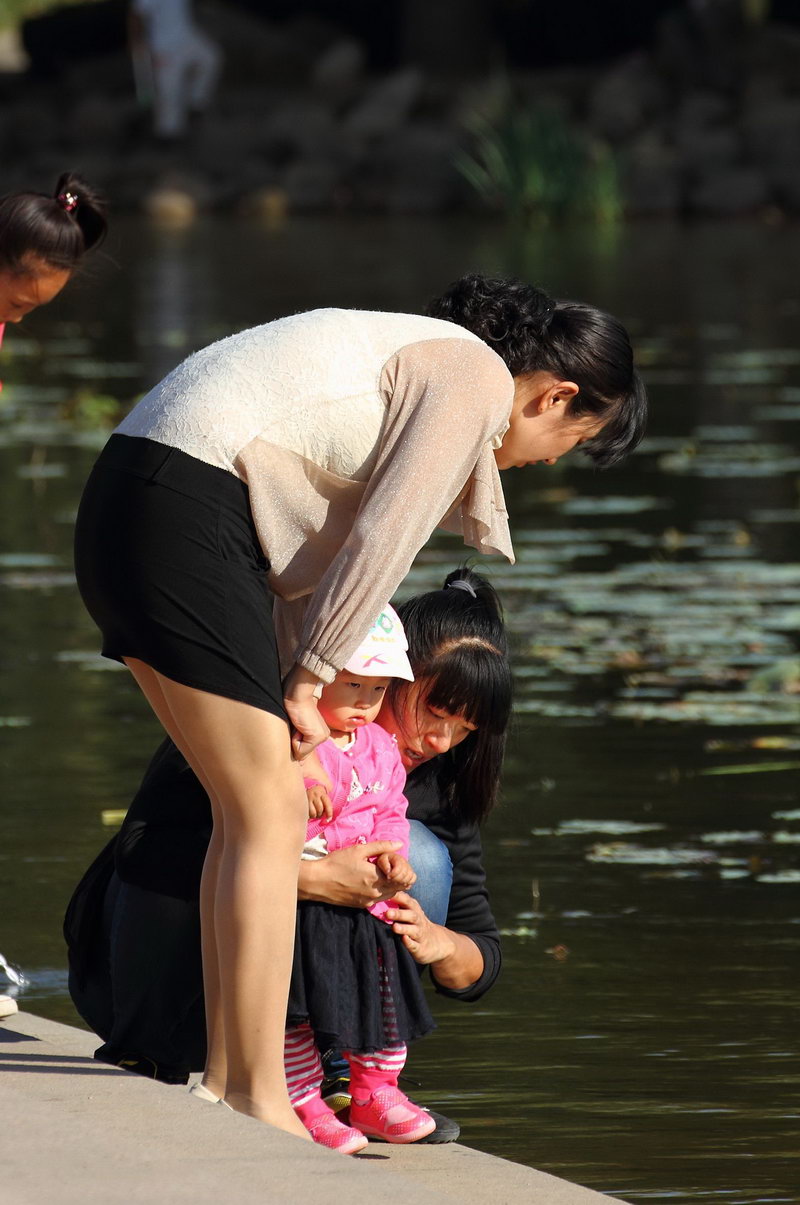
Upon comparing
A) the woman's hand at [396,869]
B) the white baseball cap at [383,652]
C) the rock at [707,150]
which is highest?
the rock at [707,150]

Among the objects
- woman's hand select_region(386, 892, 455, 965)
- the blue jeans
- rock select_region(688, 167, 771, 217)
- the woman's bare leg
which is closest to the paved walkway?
the woman's bare leg

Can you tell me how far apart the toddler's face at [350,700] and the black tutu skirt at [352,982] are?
0.29 metres

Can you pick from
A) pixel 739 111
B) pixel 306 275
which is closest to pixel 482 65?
pixel 739 111

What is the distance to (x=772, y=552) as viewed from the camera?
8633 millimetres

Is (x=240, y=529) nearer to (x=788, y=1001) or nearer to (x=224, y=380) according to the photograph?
(x=224, y=380)

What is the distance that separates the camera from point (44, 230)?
Result: 4.86 metres

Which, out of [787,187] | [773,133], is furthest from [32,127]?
[787,187]

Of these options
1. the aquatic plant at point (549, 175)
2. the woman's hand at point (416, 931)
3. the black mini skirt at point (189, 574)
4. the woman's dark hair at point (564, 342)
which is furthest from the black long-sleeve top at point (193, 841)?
the aquatic plant at point (549, 175)

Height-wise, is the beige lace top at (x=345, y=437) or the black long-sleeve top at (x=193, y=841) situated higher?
the beige lace top at (x=345, y=437)

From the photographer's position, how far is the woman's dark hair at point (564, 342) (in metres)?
3.63

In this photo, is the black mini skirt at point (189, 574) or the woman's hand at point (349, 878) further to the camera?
the woman's hand at point (349, 878)

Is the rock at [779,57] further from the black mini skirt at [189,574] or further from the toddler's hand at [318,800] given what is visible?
the black mini skirt at [189,574]

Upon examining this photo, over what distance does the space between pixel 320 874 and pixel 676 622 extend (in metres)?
4.08

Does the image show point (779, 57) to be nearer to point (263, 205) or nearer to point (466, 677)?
point (263, 205)
